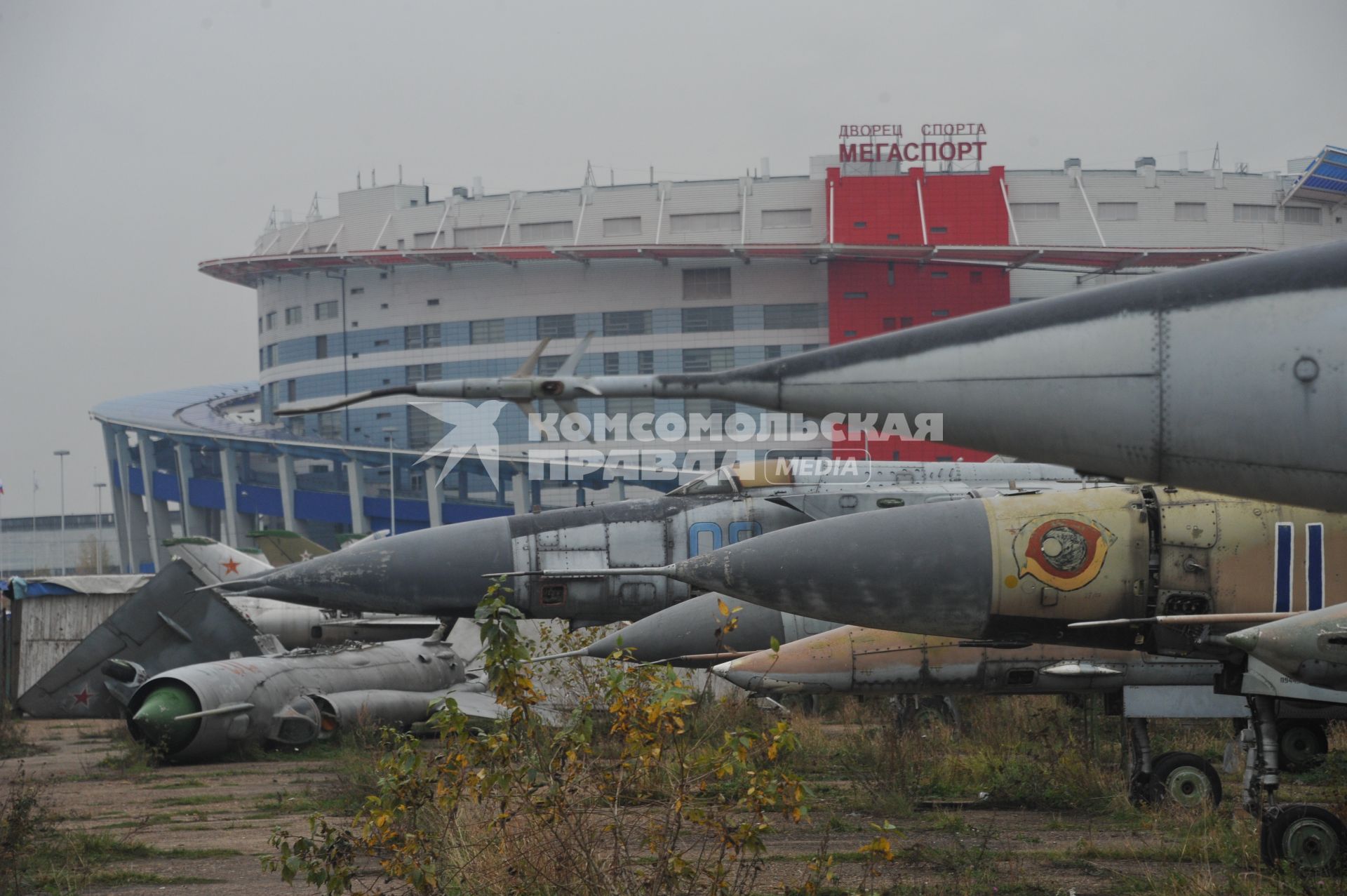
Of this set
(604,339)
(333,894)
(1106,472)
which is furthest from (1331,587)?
(604,339)

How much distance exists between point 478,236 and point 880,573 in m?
64.1

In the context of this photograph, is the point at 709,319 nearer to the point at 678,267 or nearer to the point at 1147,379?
the point at 678,267

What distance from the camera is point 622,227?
68.8m

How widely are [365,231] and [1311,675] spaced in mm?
70788

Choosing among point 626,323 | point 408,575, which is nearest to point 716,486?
point 408,575

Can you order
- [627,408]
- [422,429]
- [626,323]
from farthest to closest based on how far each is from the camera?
[422,429] < [626,323] < [627,408]

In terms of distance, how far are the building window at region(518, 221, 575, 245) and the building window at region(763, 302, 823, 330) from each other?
11587 mm

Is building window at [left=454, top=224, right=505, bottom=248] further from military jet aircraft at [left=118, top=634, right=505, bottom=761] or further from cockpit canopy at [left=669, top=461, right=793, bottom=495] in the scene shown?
cockpit canopy at [left=669, top=461, right=793, bottom=495]

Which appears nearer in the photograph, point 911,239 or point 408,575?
point 408,575

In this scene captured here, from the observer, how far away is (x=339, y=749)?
18.0m

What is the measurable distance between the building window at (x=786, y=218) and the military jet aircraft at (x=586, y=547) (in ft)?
177

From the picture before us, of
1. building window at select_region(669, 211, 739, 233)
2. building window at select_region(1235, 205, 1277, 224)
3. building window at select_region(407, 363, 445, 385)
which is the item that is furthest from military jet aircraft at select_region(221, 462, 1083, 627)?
building window at select_region(1235, 205, 1277, 224)

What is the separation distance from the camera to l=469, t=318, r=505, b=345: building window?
69.2 m

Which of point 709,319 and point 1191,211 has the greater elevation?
point 1191,211
